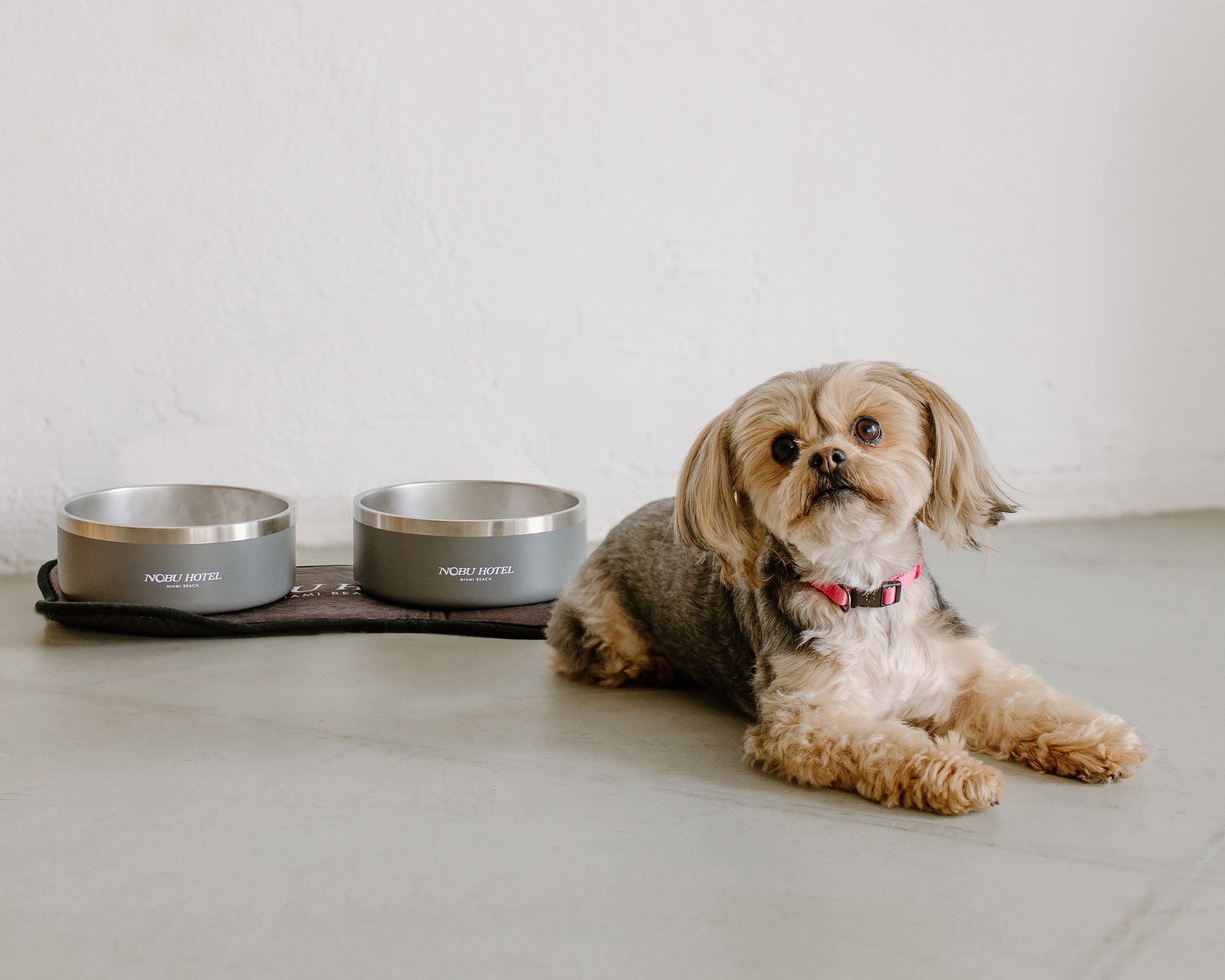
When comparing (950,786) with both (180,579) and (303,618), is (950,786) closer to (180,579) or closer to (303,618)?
(303,618)

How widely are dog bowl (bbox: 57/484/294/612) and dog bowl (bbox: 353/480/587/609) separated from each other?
27cm

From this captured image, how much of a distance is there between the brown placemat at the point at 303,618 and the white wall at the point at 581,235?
2.75ft

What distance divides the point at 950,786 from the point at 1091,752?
13.3 inches

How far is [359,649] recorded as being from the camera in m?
2.84

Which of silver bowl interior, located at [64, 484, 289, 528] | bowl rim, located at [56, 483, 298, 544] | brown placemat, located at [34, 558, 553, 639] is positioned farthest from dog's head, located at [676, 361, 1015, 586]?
silver bowl interior, located at [64, 484, 289, 528]

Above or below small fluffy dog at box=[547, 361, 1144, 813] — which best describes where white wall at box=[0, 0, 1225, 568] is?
above

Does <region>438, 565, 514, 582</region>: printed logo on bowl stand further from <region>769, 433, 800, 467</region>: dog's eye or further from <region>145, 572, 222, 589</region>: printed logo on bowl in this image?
<region>769, 433, 800, 467</region>: dog's eye

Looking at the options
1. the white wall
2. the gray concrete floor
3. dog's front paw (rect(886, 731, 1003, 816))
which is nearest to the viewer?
the gray concrete floor

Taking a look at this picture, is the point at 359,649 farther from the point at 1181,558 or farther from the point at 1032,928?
the point at 1181,558

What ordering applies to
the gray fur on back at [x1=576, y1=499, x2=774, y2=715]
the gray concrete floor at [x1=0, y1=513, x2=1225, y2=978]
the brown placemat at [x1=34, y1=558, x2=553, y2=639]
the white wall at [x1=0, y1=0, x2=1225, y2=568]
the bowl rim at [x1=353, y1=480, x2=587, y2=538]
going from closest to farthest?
the gray concrete floor at [x1=0, y1=513, x2=1225, y2=978] → the gray fur on back at [x1=576, y1=499, x2=774, y2=715] → the brown placemat at [x1=34, y1=558, x2=553, y2=639] → the bowl rim at [x1=353, y1=480, x2=587, y2=538] → the white wall at [x1=0, y1=0, x2=1225, y2=568]

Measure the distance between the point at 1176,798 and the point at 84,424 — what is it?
3365 millimetres

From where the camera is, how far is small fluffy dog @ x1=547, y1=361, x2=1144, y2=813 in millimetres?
1870

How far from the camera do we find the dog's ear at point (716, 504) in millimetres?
1983

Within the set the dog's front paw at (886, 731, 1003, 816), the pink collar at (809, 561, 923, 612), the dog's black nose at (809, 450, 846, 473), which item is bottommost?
the dog's front paw at (886, 731, 1003, 816)
